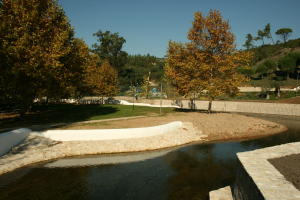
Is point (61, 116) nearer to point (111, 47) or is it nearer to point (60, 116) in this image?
point (60, 116)

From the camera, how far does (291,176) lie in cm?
548

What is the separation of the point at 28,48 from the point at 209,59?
1908cm

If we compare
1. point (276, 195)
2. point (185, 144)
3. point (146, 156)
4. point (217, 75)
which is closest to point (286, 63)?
point (217, 75)

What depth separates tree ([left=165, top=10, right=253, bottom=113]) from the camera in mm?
23109

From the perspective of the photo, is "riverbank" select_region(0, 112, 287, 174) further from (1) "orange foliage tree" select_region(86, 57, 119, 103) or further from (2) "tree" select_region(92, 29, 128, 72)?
(2) "tree" select_region(92, 29, 128, 72)

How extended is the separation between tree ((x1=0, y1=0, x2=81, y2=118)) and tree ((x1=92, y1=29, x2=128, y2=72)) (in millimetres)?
61867

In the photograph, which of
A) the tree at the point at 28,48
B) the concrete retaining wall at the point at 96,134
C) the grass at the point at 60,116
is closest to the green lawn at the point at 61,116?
the grass at the point at 60,116

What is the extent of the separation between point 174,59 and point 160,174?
18441 mm

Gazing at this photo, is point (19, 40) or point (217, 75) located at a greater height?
point (19, 40)

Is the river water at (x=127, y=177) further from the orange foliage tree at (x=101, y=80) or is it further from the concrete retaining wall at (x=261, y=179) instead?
the orange foliage tree at (x=101, y=80)

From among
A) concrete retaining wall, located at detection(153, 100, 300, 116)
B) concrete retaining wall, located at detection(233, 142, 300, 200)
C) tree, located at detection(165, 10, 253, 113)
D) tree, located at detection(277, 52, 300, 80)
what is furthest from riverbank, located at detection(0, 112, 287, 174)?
tree, located at detection(277, 52, 300, 80)

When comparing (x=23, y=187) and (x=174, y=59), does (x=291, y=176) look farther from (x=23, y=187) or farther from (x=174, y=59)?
(x=174, y=59)

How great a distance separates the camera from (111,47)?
265ft

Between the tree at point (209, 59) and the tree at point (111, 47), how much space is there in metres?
56.7
